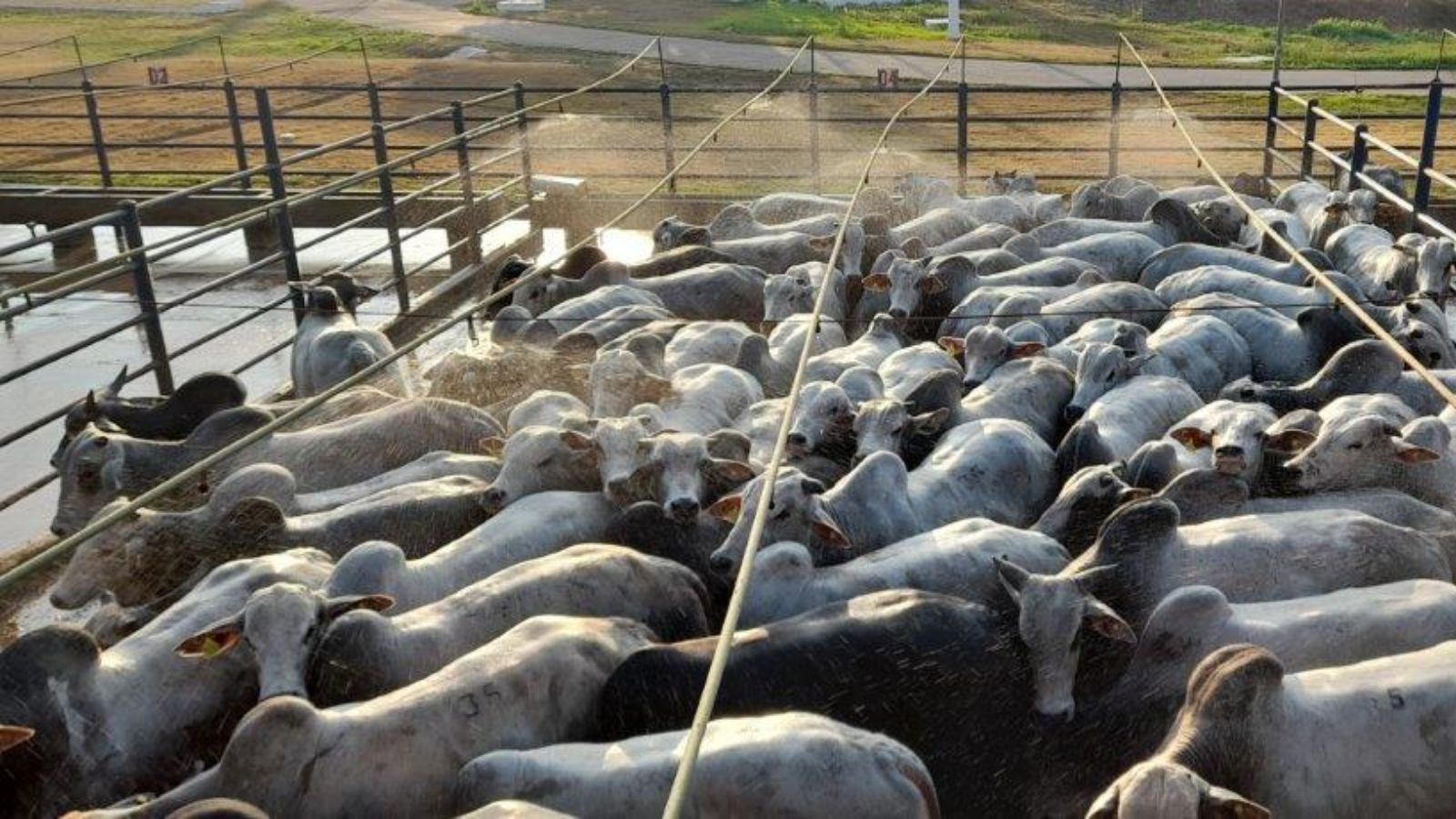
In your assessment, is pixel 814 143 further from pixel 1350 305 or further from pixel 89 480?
pixel 1350 305

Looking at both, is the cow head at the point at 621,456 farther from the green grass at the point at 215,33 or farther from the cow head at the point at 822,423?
the green grass at the point at 215,33

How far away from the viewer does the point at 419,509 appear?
5.77 metres

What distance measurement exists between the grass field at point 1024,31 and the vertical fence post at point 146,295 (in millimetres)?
19709

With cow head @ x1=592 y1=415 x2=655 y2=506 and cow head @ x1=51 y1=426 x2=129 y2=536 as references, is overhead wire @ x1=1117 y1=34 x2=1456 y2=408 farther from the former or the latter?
cow head @ x1=51 y1=426 x2=129 y2=536

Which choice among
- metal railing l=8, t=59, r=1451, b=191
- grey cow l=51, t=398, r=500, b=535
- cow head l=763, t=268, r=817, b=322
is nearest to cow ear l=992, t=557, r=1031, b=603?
grey cow l=51, t=398, r=500, b=535

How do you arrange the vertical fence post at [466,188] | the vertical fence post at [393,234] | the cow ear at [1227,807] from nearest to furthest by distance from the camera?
the cow ear at [1227,807] → the vertical fence post at [393,234] → the vertical fence post at [466,188]

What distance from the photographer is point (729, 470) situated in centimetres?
567

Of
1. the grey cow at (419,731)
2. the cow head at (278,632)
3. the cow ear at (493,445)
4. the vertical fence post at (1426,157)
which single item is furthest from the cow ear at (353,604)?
the vertical fence post at (1426,157)

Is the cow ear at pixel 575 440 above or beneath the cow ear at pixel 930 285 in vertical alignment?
above

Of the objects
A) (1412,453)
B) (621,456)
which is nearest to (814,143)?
(621,456)

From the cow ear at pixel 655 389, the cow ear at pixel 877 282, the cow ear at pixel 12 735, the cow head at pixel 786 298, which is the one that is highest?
the cow ear at pixel 12 735

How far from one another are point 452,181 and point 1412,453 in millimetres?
12300

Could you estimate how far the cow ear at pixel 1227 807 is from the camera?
320 cm

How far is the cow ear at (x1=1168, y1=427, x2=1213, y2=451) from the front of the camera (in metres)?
5.88
